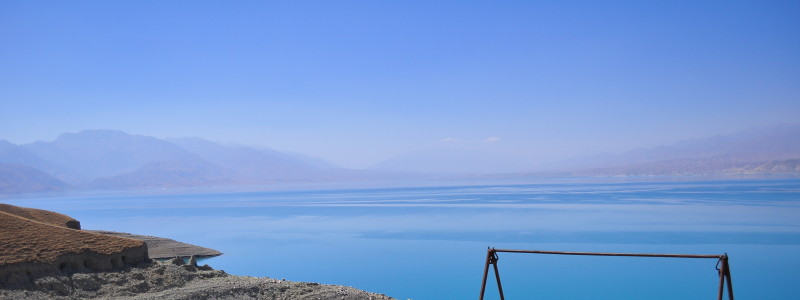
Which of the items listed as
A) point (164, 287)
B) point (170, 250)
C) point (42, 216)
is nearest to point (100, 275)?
point (164, 287)

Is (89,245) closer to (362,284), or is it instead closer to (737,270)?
(362,284)

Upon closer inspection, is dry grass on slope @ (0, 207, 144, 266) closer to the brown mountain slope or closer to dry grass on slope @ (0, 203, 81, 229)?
the brown mountain slope

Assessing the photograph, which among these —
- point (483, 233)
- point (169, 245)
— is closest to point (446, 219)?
point (483, 233)

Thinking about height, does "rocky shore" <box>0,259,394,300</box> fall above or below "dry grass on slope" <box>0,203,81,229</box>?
below

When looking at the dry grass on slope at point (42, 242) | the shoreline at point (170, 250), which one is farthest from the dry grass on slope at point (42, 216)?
the shoreline at point (170, 250)

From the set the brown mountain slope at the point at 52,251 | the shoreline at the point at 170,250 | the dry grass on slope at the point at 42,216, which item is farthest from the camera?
the shoreline at the point at 170,250

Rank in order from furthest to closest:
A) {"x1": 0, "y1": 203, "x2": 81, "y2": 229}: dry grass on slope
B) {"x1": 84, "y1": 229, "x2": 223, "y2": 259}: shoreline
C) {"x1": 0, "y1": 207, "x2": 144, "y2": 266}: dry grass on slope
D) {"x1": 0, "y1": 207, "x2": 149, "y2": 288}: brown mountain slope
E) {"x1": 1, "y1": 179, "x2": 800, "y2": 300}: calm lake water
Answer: {"x1": 84, "y1": 229, "x2": 223, "y2": 259}: shoreline, {"x1": 1, "y1": 179, "x2": 800, "y2": 300}: calm lake water, {"x1": 0, "y1": 203, "x2": 81, "y2": 229}: dry grass on slope, {"x1": 0, "y1": 207, "x2": 144, "y2": 266}: dry grass on slope, {"x1": 0, "y1": 207, "x2": 149, "y2": 288}: brown mountain slope

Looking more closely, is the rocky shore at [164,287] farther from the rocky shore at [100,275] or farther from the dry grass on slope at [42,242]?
the dry grass on slope at [42,242]

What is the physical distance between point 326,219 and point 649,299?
2899 cm

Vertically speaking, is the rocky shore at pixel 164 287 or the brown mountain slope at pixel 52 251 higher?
the brown mountain slope at pixel 52 251

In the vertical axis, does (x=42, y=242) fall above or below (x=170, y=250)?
above

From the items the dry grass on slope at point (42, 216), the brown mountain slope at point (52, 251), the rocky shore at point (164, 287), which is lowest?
the rocky shore at point (164, 287)

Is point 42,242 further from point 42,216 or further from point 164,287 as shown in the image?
point 42,216

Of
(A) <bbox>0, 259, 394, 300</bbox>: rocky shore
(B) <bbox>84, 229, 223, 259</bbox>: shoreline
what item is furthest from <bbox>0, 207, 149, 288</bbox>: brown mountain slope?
(B) <bbox>84, 229, 223, 259</bbox>: shoreline
